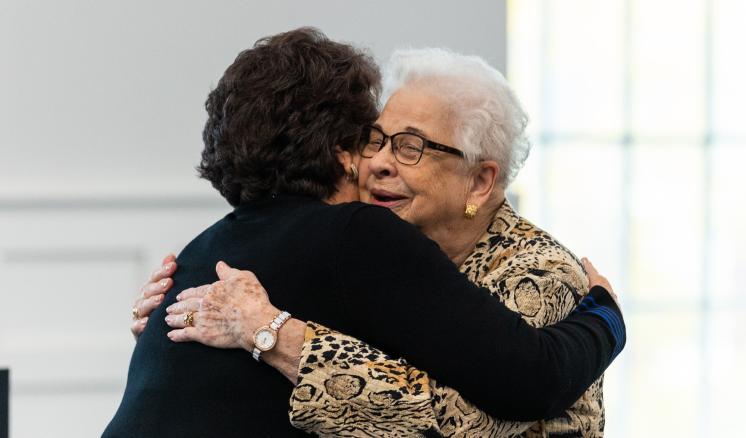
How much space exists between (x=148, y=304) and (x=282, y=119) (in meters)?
0.46

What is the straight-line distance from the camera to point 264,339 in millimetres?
1562

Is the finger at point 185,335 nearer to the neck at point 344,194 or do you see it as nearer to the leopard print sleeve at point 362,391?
the leopard print sleeve at point 362,391

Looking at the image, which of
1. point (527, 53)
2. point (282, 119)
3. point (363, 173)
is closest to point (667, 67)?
point (527, 53)

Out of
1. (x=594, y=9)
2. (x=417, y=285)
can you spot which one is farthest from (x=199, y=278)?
(x=594, y=9)

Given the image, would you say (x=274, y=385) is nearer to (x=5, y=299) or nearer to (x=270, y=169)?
(x=270, y=169)

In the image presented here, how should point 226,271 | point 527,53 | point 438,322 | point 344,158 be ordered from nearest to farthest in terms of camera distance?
point 438,322 < point 226,271 < point 344,158 < point 527,53

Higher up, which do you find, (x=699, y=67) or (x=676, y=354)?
(x=699, y=67)

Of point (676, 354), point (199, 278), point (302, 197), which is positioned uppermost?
point (302, 197)

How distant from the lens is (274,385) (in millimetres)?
1594

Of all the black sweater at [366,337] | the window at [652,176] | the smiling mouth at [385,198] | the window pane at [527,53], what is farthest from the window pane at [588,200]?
the black sweater at [366,337]

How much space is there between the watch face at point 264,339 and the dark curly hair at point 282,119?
258 mm

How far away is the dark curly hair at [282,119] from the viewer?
5.50ft

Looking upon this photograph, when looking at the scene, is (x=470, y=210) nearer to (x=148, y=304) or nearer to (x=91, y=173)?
(x=148, y=304)

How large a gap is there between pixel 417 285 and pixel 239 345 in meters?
0.30
